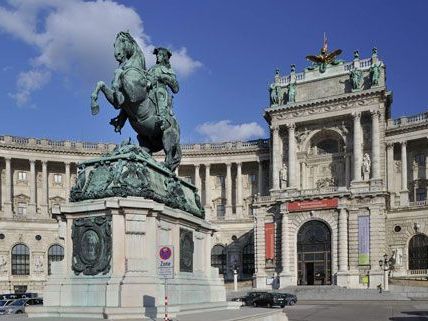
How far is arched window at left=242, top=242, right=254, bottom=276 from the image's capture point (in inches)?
3255

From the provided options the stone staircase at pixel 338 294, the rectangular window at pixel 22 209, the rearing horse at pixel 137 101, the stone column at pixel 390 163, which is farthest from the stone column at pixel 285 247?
the rearing horse at pixel 137 101

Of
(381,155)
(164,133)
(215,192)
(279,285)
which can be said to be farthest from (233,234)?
(164,133)

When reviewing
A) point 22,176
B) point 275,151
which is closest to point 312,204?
point 275,151

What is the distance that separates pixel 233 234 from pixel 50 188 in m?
28.1

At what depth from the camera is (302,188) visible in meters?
79.2

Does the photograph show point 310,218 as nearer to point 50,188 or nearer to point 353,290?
point 353,290

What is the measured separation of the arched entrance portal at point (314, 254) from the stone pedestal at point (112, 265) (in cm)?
5530

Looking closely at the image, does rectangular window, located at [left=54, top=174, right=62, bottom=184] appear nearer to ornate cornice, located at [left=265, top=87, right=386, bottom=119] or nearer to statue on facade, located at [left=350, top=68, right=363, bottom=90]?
ornate cornice, located at [left=265, top=87, right=386, bottom=119]

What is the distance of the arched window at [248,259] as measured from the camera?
82.7 meters

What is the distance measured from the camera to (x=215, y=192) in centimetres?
8988

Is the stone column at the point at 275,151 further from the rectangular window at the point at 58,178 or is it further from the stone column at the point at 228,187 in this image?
the rectangular window at the point at 58,178

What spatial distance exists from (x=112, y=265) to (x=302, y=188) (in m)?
65.5

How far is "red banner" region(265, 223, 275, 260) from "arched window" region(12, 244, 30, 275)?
32748 millimetres

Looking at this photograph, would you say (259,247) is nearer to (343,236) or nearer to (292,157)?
(343,236)
